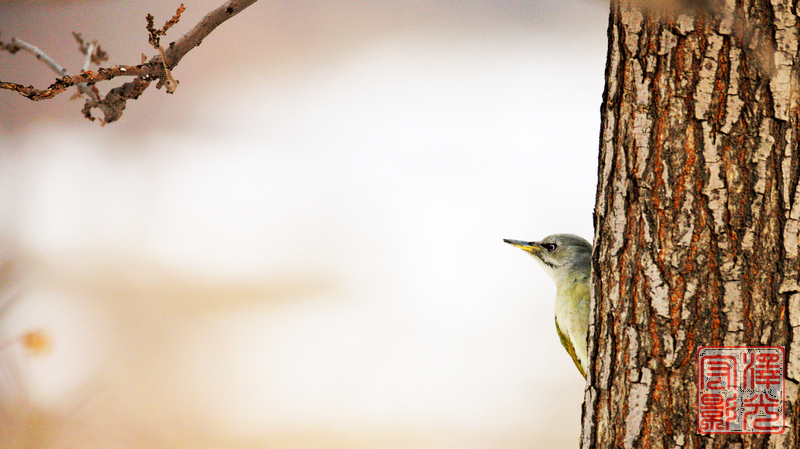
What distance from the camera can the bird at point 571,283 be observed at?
1.25 metres

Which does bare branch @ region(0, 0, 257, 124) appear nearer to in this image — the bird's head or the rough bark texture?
the rough bark texture

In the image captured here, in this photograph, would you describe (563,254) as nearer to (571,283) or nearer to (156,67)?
(571,283)

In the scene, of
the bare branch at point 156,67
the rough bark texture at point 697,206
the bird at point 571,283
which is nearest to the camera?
the rough bark texture at point 697,206

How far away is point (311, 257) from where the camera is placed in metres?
3.27

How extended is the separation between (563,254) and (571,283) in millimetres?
81

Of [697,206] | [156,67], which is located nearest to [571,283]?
[697,206]

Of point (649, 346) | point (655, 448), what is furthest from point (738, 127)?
point (655, 448)

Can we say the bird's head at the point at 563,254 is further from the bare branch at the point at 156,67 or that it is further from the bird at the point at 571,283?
the bare branch at the point at 156,67

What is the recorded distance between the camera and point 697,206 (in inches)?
31.4

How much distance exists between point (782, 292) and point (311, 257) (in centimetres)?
268

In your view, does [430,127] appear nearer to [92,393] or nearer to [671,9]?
[92,393]

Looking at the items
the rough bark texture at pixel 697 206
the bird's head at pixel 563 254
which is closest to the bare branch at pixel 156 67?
the rough bark texture at pixel 697 206

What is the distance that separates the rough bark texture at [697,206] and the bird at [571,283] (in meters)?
0.39

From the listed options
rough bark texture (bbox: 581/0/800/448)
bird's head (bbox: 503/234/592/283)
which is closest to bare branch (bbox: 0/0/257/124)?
rough bark texture (bbox: 581/0/800/448)
